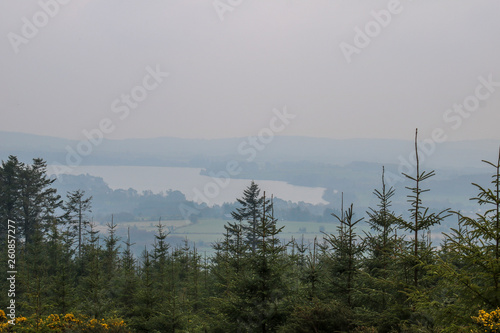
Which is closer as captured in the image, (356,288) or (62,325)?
(356,288)

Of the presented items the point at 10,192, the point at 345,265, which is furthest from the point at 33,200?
the point at 345,265

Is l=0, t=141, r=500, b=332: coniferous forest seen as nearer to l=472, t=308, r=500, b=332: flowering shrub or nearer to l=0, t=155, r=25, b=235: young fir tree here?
l=472, t=308, r=500, b=332: flowering shrub

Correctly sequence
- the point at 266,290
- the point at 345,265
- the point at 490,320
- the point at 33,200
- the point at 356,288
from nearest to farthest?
the point at 490,320, the point at 356,288, the point at 345,265, the point at 266,290, the point at 33,200

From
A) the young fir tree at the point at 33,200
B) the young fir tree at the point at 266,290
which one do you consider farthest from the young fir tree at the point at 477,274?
the young fir tree at the point at 33,200

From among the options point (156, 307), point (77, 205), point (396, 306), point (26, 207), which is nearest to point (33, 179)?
point (26, 207)

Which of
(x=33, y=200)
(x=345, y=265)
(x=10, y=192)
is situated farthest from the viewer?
(x=33, y=200)

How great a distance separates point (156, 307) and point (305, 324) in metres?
7.46

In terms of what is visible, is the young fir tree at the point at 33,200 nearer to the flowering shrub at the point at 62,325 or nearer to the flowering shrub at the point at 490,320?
the flowering shrub at the point at 62,325

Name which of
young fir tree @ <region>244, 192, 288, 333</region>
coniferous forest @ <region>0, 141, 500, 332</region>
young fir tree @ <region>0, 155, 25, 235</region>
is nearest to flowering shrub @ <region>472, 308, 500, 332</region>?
coniferous forest @ <region>0, 141, 500, 332</region>

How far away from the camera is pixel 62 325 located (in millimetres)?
11359

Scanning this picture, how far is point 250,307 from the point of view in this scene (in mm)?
11430

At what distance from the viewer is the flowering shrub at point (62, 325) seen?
10491 mm

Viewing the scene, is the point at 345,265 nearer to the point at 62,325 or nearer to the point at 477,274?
the point at 477,274

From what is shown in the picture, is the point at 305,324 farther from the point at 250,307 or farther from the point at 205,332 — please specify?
the point at 205,332
